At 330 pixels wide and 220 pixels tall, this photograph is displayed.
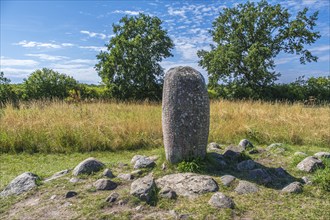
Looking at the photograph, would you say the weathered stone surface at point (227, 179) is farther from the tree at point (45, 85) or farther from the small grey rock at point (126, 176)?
the tree at point (45, 85)

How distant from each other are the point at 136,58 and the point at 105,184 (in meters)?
14.9

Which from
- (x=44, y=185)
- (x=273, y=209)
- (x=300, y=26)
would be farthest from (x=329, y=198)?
(x=300, y=26)

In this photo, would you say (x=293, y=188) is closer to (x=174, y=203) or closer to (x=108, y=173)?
(x=174, y=203)

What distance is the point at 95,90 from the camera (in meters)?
19.4

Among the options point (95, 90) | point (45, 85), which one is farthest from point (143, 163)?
point (95, 90)

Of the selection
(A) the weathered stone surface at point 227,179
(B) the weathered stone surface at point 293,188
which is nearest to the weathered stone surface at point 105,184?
(A) the weathered stone surface at point 227,179

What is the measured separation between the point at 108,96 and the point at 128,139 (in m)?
11.1

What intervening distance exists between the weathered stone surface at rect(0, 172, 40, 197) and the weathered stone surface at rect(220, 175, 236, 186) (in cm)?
311

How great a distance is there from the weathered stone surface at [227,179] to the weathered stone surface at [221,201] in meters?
0.55

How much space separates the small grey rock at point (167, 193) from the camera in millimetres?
Answer: 4402

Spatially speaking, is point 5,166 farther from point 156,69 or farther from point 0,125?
point 156,69

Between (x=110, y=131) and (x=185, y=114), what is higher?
(x=185, y=114)

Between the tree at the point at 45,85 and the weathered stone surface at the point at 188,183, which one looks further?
the tree at the point at 45,85

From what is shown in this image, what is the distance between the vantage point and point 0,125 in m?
9.59
